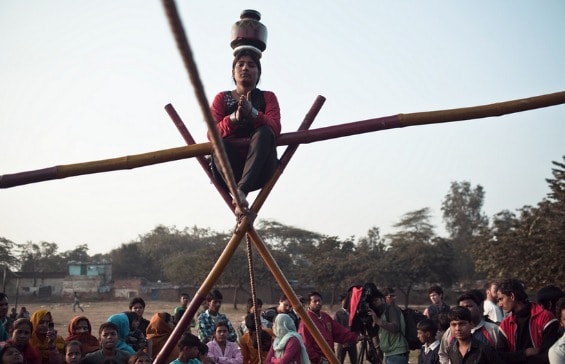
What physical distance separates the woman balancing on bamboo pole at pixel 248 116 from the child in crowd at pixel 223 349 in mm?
3437

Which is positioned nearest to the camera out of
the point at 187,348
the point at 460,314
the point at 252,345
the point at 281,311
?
the point at 460,314

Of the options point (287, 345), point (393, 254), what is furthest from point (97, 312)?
point (287, 345)

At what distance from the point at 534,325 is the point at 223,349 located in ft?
11.6

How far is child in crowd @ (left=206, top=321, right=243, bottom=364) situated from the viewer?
706 centimetres

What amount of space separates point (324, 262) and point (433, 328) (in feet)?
134

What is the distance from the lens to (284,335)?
248 inches

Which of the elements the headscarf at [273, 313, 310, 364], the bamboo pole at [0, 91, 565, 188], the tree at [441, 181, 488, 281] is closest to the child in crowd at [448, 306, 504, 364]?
the headscarf at [273, 313, 310, 364]

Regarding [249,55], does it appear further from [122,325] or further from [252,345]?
[252,345]

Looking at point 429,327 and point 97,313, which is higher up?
point 429,327

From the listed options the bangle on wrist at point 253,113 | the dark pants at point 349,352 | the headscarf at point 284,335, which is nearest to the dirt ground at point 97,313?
the dark pants at point 349,352

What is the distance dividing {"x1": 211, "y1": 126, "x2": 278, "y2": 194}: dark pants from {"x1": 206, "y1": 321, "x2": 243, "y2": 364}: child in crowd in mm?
3512

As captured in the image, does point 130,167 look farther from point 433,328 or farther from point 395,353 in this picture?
point 395,353

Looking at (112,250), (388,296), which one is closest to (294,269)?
(112,250)

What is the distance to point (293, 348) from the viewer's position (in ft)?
Answer: 20.1
